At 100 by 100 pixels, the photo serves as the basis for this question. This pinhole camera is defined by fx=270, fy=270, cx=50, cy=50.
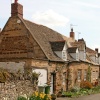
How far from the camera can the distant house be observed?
25375 millimetres

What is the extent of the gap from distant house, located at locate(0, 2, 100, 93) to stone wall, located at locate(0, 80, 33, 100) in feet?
12.5

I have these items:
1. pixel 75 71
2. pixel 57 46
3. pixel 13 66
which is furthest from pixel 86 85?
pixel 13 66

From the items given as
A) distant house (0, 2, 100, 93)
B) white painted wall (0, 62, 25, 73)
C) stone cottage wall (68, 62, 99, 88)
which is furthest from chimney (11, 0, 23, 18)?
stone cottage wall (68, 62, 99, 88)

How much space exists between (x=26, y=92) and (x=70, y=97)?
6.92m

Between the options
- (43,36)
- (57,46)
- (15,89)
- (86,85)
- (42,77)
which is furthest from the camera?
(86,85)

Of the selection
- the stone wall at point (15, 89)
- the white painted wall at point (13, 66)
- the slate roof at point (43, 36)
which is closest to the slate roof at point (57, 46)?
the slate roof at point (43, 36)

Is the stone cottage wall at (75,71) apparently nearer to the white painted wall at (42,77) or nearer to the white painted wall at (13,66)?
the white painted wall at (42,77)

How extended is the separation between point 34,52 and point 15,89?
8868 millimetres

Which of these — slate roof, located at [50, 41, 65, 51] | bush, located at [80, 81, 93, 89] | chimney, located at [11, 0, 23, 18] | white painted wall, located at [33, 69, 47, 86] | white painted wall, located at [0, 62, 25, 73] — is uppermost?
chimney, located at [11, 0, 23, 18]

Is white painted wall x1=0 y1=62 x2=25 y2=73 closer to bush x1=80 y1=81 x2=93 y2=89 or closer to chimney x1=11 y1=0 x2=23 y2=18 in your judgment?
chimney x1=11 y1=0 x2=23 y2=18

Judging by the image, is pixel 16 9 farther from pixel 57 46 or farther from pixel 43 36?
pixel 57 46

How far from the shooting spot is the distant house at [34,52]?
2538 cm

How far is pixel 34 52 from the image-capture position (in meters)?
27.0

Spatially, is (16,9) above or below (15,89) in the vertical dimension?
above
